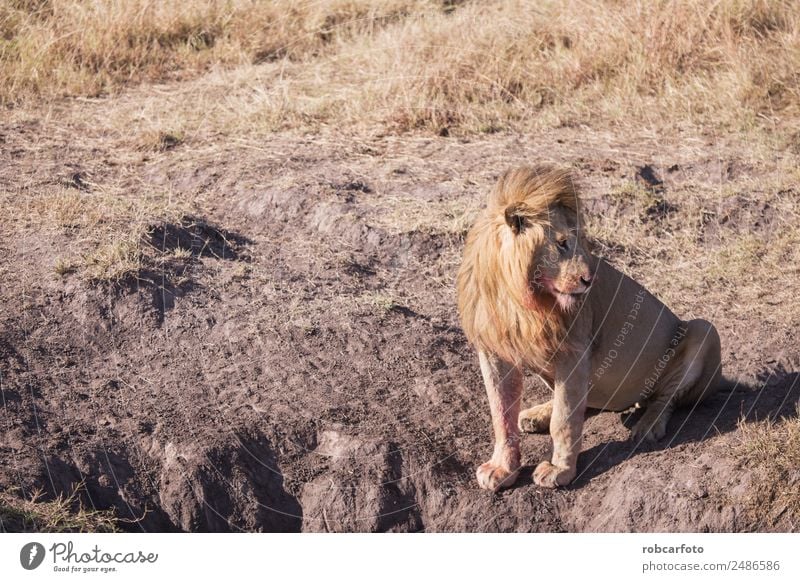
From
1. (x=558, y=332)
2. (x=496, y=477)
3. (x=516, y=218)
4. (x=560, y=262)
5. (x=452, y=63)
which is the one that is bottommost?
(x=496, y=477)

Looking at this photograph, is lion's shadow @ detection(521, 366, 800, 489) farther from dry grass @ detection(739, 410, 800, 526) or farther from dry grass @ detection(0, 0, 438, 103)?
dry grass @ detection(0, 0, 438, 103)

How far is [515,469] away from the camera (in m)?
4.84

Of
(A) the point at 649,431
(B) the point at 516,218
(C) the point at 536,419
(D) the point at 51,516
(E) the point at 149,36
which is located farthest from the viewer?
(E) the point at 149,36

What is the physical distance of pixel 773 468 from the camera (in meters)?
4.55

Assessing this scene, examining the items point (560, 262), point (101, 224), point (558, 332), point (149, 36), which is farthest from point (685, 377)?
point (149, 36)

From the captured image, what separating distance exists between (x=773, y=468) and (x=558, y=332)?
43.3 inches

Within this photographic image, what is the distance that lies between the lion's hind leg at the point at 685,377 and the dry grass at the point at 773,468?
0.40 metres

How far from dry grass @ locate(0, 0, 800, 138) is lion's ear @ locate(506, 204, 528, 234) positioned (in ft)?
13.9

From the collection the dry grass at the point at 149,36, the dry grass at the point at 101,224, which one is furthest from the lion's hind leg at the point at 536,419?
the dry grass at the point at 149,36

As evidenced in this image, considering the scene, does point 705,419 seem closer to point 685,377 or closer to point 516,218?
point 685,377

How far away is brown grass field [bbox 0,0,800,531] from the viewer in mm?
4852

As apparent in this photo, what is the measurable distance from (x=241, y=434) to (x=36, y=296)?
1550mm
